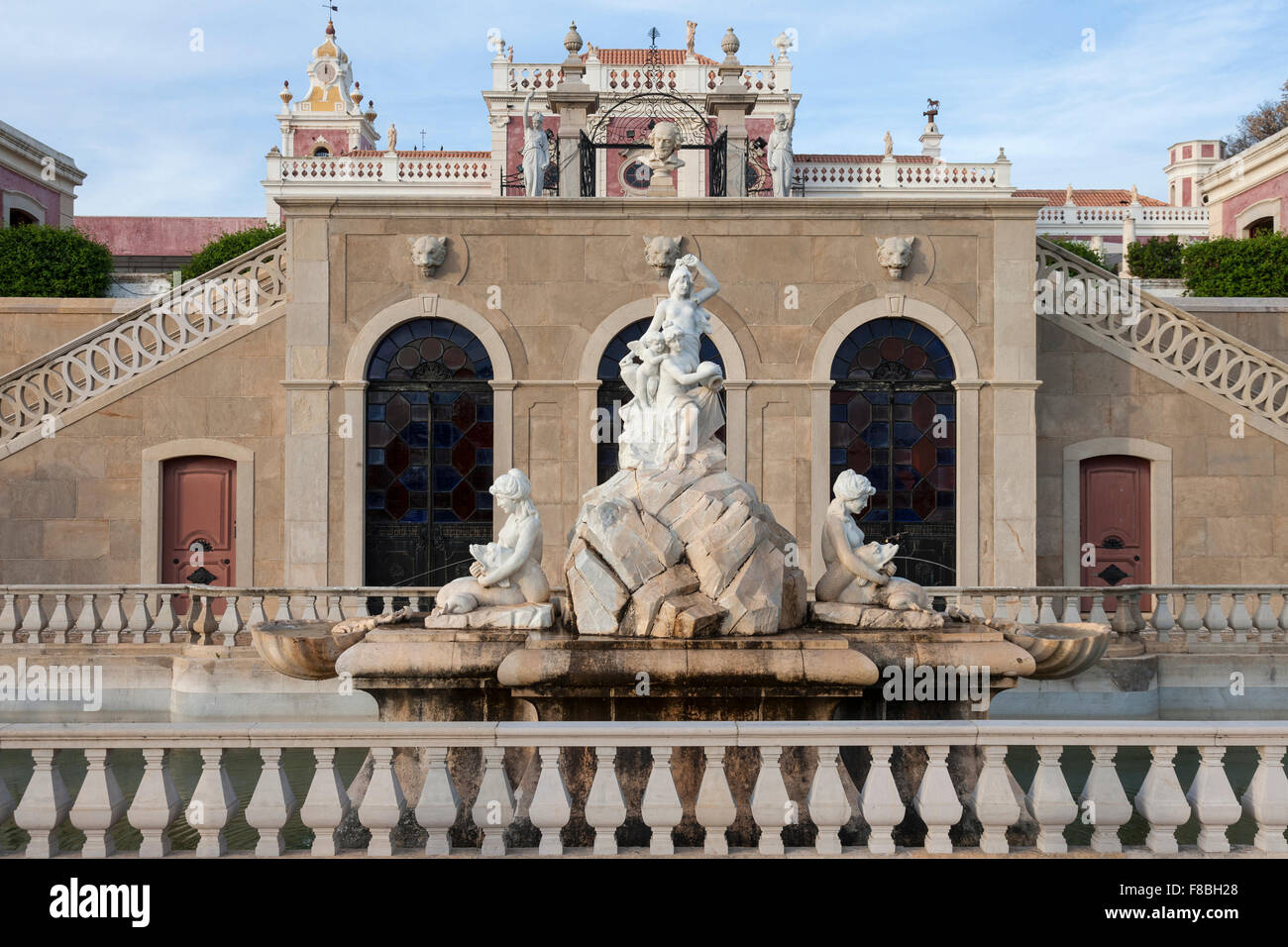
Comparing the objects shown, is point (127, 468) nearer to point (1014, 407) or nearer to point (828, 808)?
point (1014, 407)

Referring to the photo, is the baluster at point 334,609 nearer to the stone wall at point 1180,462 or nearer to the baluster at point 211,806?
the baluster at point 211,806

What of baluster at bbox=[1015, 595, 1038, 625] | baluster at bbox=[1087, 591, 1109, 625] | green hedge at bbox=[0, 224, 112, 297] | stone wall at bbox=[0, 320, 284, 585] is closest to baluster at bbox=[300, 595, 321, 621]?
stone wall at bbox=[0, 320, 284, 585]

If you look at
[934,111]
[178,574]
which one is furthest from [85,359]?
[934,111]

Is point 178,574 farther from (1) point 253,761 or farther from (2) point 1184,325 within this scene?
(2) point 1184,325

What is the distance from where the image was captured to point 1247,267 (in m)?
23.5

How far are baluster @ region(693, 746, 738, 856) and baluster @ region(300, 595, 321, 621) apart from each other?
7467 mm

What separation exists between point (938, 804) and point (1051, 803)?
62 cm

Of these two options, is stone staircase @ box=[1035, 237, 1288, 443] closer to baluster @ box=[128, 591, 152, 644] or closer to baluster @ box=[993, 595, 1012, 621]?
baluster @ box=[993, 595, 1012, 621]

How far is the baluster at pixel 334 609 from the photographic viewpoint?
12.3 metres

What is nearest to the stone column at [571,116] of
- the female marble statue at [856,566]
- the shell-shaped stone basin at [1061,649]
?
the female marble statue at [856,566]

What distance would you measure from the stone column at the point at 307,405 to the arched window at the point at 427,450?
678mm

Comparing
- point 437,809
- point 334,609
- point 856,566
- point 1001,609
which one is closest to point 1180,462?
point 1001,609

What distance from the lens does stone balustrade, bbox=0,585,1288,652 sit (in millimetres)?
12195
